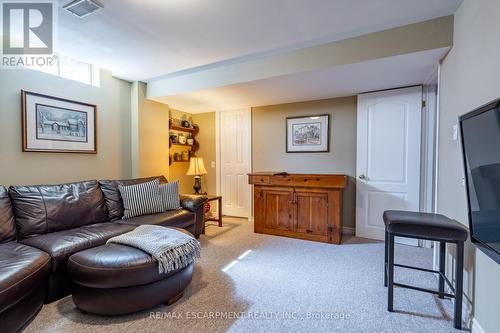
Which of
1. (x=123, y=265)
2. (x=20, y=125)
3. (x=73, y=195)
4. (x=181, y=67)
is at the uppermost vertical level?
(x=181, y=67)

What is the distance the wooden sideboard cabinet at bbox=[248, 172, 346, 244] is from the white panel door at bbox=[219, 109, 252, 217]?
883 mm

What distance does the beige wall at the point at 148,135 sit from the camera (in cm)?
372

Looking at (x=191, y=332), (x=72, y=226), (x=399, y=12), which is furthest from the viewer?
(x=72, y=226)

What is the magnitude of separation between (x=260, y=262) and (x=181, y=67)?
8.67ft

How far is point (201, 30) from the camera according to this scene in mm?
2303

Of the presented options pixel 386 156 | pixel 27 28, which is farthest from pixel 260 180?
pixel 27 28

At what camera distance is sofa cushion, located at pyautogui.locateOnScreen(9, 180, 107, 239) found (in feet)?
7.36

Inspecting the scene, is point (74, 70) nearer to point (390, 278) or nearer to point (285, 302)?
point (285, 302)

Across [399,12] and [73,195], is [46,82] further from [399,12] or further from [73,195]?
[399,12]

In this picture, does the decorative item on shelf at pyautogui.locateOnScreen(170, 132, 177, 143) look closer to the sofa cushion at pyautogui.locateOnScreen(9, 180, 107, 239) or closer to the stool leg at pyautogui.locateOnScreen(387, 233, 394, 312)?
the sofa cushion at pyautogui.locateOnScreen(9, 180, 107, 239)

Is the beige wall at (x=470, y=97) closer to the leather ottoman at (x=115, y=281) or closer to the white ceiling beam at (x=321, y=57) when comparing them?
the white ceiling beam at (x=321, y=57)

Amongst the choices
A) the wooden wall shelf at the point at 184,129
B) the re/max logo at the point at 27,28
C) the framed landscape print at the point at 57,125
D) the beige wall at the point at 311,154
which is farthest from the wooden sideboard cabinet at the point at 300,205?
the re/max logo at the point at 27,28

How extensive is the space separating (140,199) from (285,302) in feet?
6.80

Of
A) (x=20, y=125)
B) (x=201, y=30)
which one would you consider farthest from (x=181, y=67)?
(x=20, y=125)
